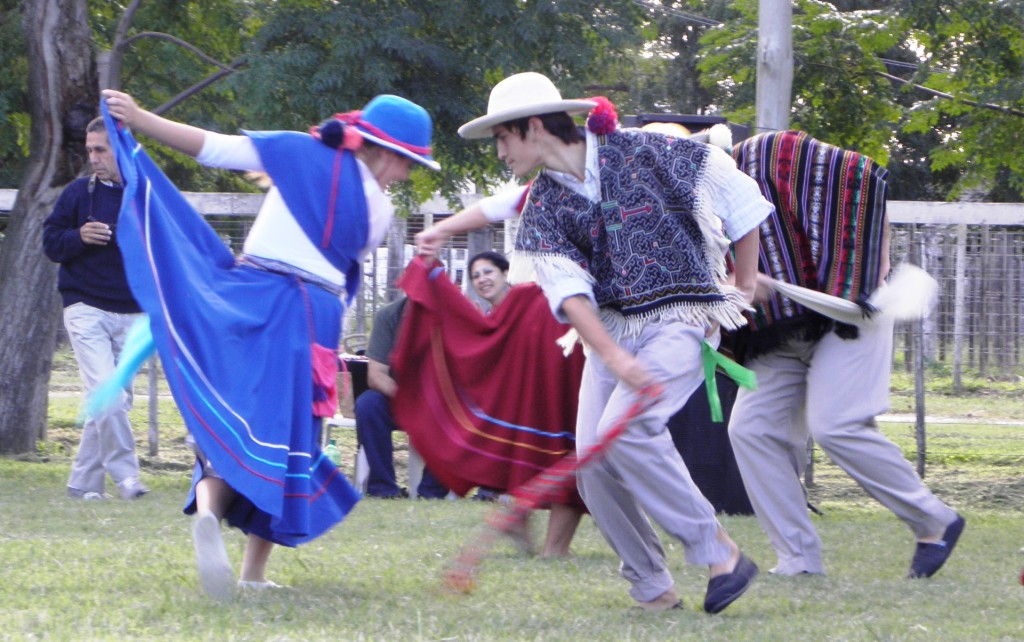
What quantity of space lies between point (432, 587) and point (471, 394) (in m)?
0.93

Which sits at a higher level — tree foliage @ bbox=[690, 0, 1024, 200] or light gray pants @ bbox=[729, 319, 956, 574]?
tree foliage @ bbox=[690, 0, 1024, 200]

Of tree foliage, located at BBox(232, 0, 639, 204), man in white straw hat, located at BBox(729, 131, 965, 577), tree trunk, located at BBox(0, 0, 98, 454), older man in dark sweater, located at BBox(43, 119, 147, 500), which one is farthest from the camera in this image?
tree trunk, located at BBox(0, 0, 98, 454)

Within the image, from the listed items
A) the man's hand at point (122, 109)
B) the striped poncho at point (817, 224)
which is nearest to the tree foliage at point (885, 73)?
the striped poncho at point (817, 224)

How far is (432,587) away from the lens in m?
5.35

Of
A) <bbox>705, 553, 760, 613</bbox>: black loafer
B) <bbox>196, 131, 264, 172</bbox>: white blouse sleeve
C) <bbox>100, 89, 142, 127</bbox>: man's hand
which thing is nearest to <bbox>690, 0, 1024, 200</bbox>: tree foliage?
<bbox>705, 553, 760, 613</bbox>: black loafer

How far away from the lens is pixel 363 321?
446 inches

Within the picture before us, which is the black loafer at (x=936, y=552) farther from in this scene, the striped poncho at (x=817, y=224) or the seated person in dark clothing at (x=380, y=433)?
the seated person in dark clothing at (x=380, y=433)

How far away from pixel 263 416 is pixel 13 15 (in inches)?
336

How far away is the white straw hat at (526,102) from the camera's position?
4.63 meters

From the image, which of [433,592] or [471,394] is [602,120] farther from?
[433,592]

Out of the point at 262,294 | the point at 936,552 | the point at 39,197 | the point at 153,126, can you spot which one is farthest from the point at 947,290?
the point at 153,126

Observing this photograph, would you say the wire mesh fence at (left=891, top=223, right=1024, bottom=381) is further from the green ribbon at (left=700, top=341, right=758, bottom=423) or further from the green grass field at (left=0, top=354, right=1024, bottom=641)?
the green ribbon at (left=700, top=341, right=758, bottom=423)

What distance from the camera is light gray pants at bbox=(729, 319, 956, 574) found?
5773 mm

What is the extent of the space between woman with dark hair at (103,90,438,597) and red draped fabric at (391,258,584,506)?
0.77 metres
